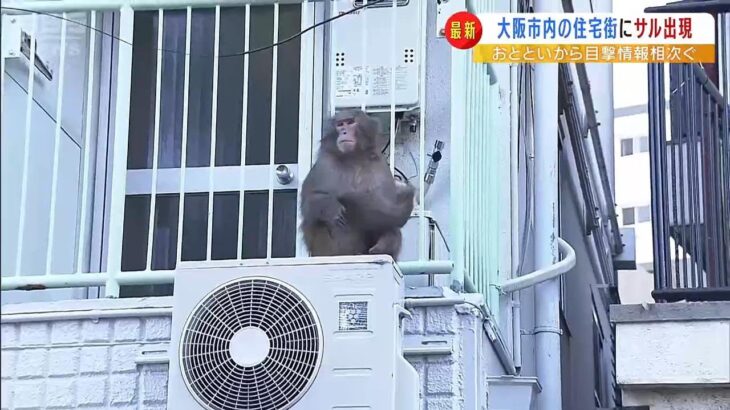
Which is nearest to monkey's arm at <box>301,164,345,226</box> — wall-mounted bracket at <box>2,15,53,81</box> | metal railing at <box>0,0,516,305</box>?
metal railing at <box>0,0,516,305</box>

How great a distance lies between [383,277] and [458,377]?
Answer: 58 cm

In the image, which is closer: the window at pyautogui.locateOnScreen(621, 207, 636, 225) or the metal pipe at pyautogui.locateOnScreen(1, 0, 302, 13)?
the metal pipe at pyautogui.locateOnScreen(1, 0, 302, 13)

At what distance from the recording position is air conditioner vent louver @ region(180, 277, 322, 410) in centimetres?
421

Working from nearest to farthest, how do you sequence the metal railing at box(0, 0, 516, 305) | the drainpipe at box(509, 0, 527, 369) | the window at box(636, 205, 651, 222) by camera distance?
the metal railing at box(0, 0, 516, 305) → the drainpipe at box(509, 0, 527, 369) → the window at box(636, 205, 651, 222)

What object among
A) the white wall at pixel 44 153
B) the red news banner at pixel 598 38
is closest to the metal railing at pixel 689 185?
the red news banner at pixel 598 38

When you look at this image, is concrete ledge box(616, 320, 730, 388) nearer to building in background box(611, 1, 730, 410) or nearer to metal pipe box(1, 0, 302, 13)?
building in background box(611, 1, 730, 410)

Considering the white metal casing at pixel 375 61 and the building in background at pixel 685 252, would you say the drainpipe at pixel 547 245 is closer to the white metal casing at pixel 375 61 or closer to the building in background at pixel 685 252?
the building in background at pixel 685 252

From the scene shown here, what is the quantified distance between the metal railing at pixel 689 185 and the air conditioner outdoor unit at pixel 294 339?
6.65ft

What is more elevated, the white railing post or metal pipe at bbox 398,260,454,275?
the white railing post

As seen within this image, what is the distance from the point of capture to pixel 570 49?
6.66 meters

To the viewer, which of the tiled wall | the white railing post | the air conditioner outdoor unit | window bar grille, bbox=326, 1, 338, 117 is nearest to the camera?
the air conditioner outdoor unit

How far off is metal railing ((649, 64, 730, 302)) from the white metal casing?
4.13 ft

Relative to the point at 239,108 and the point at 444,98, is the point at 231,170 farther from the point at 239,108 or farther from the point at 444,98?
the point at 444,98

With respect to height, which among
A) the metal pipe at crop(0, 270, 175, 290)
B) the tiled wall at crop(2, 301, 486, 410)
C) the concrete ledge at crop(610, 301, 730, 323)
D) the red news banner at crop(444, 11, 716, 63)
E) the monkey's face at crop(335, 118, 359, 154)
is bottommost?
the tiled wall at crop(2, 301, 486, 410)
